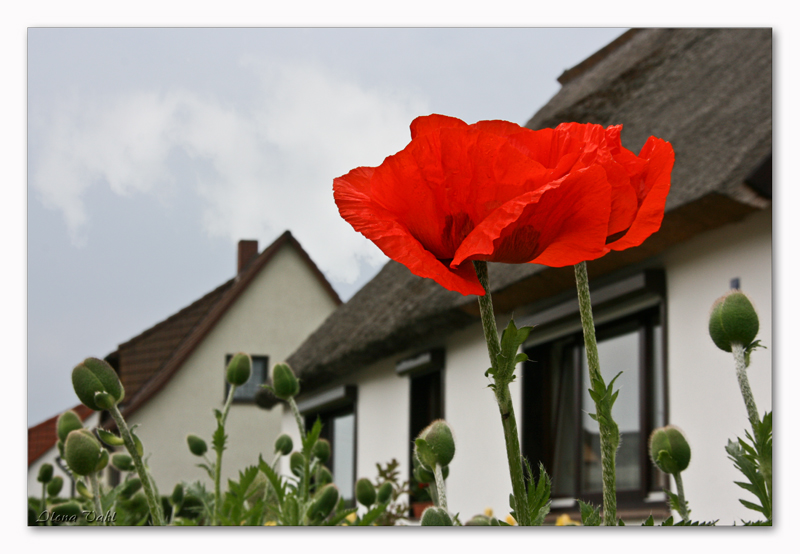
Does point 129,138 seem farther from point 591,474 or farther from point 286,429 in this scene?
point 286,429

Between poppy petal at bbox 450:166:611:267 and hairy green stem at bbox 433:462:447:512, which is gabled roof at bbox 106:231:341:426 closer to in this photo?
hairy green stem at bbox 433:462:447:512

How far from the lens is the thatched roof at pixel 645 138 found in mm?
2734

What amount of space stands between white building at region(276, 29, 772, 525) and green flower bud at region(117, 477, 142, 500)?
5.81 feet

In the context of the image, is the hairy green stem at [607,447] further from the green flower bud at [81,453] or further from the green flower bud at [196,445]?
the green flower bud at [196,445]

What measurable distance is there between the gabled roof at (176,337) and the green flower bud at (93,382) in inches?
55.8

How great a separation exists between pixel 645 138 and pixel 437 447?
10.6ft

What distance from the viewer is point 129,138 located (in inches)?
87.3

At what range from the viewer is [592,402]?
12.5 feet

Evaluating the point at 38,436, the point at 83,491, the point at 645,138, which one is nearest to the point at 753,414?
the point at 83,491

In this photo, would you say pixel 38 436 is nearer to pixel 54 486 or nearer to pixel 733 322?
pixel 54 486

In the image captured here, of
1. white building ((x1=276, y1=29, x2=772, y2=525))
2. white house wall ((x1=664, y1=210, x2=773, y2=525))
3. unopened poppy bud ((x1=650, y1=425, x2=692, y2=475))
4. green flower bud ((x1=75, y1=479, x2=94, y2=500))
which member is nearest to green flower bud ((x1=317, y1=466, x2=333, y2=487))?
green flower bud ((x1=75, y1=479, x2=94, y2=500))

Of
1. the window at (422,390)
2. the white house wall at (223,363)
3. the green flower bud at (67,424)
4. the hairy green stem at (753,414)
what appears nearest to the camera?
the hairy green stem at (753,414)

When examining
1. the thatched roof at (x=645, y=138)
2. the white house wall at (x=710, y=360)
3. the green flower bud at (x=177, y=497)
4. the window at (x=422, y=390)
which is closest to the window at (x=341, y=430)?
the thatched roof at (x=645, y=138)
